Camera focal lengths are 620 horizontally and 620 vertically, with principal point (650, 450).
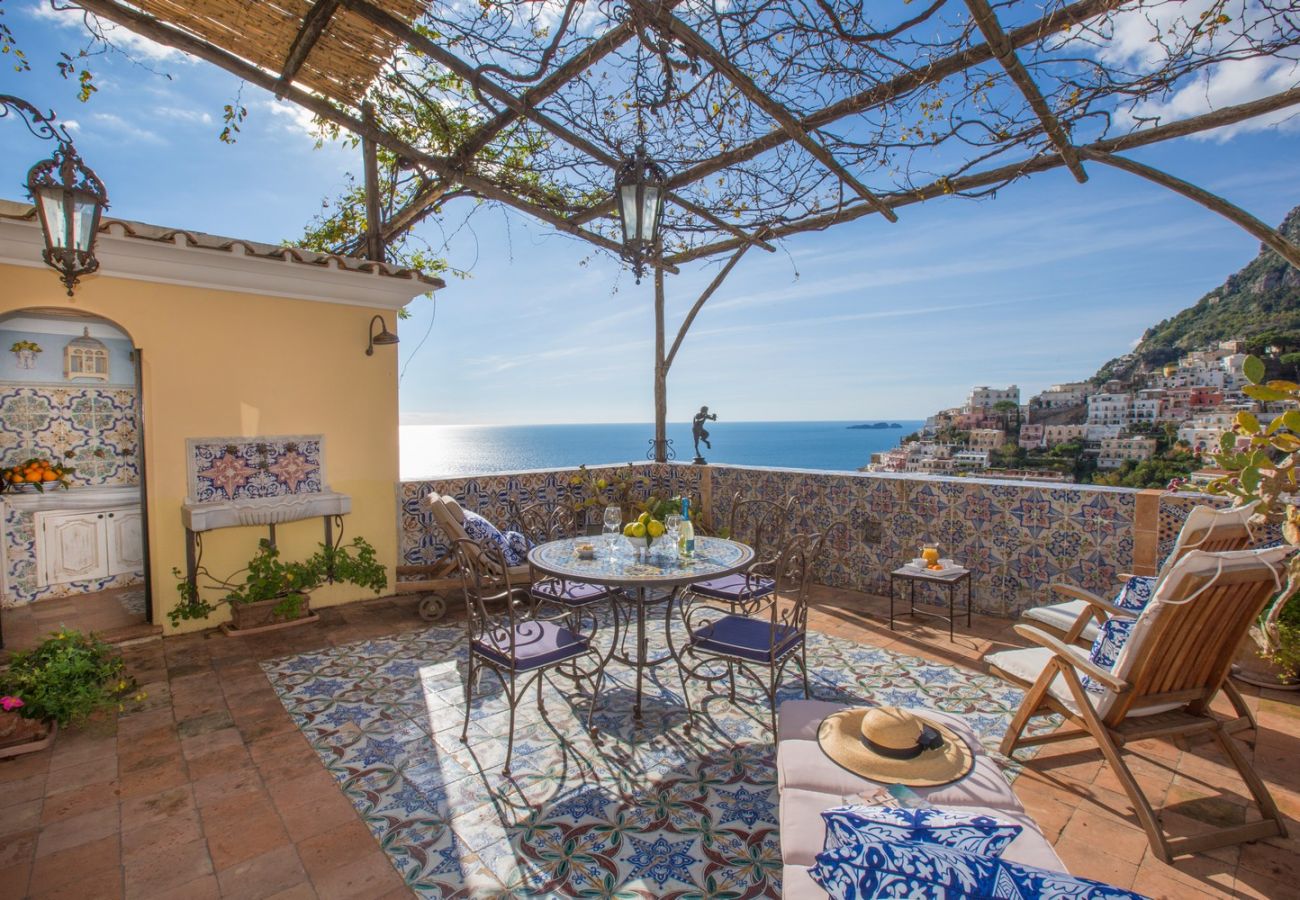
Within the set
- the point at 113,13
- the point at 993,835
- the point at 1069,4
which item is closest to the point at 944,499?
the point at 1069,4

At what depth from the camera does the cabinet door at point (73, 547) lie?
516 centimetres

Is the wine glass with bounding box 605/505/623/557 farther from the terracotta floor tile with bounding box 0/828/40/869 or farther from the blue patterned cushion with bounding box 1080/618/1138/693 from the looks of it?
the terracotta floor tile with bounding box 0/828/40/869

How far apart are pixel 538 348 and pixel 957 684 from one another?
105 ft

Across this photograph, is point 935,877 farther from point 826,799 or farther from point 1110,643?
point 1110,643

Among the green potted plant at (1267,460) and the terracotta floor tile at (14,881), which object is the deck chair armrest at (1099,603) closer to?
the green potted plant at (1267,460)

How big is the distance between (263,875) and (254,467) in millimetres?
3262

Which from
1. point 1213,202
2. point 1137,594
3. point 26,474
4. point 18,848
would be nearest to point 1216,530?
point 1137,594

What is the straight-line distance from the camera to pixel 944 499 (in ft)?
15.7

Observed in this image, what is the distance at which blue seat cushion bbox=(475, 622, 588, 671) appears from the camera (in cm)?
272

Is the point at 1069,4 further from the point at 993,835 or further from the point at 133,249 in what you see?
the point at 133,249

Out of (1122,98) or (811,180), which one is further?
(811,180)

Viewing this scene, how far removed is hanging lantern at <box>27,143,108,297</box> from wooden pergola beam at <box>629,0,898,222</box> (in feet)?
8.67

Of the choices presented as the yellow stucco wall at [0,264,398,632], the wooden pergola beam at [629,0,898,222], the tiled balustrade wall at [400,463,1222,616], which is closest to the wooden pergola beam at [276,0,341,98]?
the yellow stucco wall at [0,264,398,632]

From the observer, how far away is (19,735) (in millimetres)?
2770
